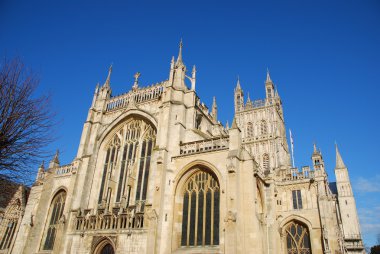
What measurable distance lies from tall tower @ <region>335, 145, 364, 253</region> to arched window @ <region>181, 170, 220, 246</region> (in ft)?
95.3

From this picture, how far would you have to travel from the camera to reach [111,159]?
24.0 m

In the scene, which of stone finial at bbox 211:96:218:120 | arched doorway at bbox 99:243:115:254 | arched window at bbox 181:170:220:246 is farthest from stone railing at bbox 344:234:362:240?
arched doorway at bbox 99:243:115:254

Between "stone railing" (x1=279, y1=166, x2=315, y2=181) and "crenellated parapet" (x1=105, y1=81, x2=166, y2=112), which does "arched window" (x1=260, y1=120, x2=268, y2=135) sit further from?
"crenellated parapet" (x1=105, y1=81, x2=166, y2=112)

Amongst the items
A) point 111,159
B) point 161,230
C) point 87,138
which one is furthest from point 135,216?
point 87,138

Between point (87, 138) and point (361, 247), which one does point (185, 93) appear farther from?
point (361, 247)

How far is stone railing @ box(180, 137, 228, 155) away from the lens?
18620mm

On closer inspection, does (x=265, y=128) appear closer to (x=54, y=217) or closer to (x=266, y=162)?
(x=266, y=162)

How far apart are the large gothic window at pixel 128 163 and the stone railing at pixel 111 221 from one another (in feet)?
3.41

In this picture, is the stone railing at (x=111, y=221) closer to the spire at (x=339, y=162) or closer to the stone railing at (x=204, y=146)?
the stone railing at (x=204, y=146)

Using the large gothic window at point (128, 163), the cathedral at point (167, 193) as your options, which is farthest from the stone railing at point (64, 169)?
the large gothic window at point (128, 163)

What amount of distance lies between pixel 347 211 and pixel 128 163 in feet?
113

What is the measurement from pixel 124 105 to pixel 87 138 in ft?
13.8

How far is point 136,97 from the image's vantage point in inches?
973

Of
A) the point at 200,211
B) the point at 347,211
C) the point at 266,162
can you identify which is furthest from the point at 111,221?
the point at 347,211
